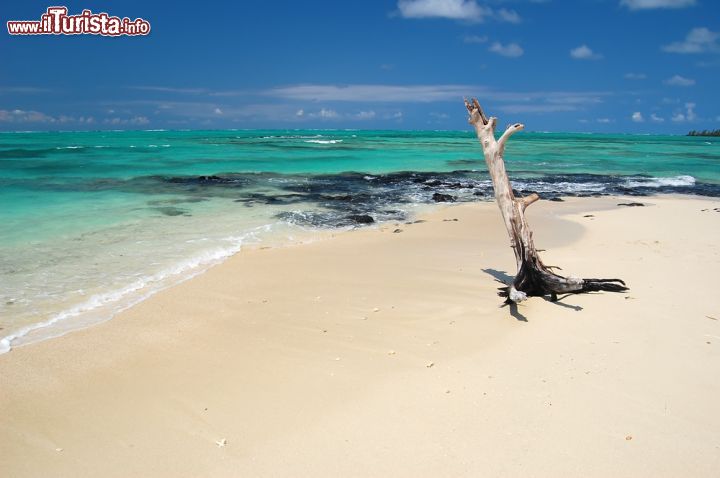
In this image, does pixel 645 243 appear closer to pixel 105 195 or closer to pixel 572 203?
pixel 572 203

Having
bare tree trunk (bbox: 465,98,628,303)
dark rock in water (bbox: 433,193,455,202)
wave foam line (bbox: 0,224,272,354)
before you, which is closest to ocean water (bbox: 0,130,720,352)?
wave foam line (bbox: 0,224,272,354)

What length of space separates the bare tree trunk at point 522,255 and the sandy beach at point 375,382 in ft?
0.66

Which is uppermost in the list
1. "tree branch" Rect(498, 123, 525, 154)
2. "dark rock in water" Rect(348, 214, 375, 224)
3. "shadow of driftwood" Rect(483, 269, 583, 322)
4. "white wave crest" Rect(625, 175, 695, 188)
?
"tree branch" Rect(498, 123, 525, 154)

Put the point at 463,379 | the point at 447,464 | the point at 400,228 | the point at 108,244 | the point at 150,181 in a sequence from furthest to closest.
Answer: the point at 150,181 → the point at 400,228 → the point at 108,244 → the point at 463,379 → the point at 447,464

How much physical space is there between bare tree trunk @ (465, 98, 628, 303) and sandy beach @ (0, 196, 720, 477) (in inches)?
7.9

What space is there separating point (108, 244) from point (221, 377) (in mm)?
6172

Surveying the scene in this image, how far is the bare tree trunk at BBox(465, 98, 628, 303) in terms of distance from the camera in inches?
251

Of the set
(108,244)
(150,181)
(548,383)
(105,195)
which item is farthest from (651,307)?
(150,181)

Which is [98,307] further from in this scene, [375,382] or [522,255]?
[522,255]

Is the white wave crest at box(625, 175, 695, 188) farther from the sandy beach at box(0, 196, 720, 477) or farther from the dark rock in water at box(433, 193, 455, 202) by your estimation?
the sandy beach at box(0, 196, 720, 477)

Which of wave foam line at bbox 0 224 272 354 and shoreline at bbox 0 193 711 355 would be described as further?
wave foam line at bbox 0 224 272 354

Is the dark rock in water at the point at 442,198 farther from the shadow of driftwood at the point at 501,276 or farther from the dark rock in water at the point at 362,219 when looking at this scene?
the shadow of driftwood at the point at 501,276

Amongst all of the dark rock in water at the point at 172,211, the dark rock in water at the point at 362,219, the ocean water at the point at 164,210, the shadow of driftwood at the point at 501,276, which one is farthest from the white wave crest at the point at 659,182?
the dark rock in water at the point at 172,211

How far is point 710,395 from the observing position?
13.3ft
